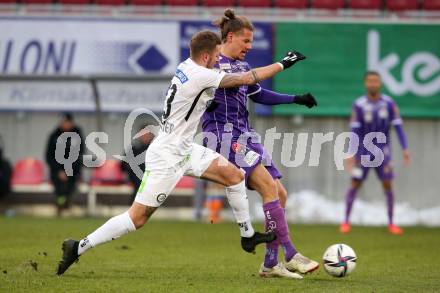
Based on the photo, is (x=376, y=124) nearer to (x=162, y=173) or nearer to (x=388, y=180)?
(x=388, y=180)

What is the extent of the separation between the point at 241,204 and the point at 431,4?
12432mm

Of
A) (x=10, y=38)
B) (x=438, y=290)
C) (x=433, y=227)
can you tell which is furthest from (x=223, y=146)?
(x=10, y=38)

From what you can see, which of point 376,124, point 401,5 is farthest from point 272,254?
point 401,5

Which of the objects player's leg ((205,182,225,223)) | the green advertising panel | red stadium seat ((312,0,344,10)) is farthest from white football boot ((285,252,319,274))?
red stadium seat ((312,0,344,10))

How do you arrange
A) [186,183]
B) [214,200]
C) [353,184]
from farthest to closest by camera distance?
[186,183]
[214,200]
[353,184]

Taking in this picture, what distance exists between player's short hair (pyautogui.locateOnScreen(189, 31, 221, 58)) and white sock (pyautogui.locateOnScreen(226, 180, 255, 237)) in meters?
1.18

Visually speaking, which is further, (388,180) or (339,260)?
(388,180)

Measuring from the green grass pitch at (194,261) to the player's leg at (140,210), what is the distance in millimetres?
296

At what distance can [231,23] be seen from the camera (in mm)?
8469

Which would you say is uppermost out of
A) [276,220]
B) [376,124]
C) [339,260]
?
[376,124]

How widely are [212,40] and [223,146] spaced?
1.01 meters

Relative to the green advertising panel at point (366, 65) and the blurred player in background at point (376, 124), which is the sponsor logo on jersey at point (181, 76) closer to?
the blurred player in background at point (376, 124)

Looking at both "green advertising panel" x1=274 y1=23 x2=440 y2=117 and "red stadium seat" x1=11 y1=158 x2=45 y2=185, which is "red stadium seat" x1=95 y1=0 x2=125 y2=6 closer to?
"red stadium seat" x1=11 y1=158 x2=45 y2=185

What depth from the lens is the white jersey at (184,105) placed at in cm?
787
